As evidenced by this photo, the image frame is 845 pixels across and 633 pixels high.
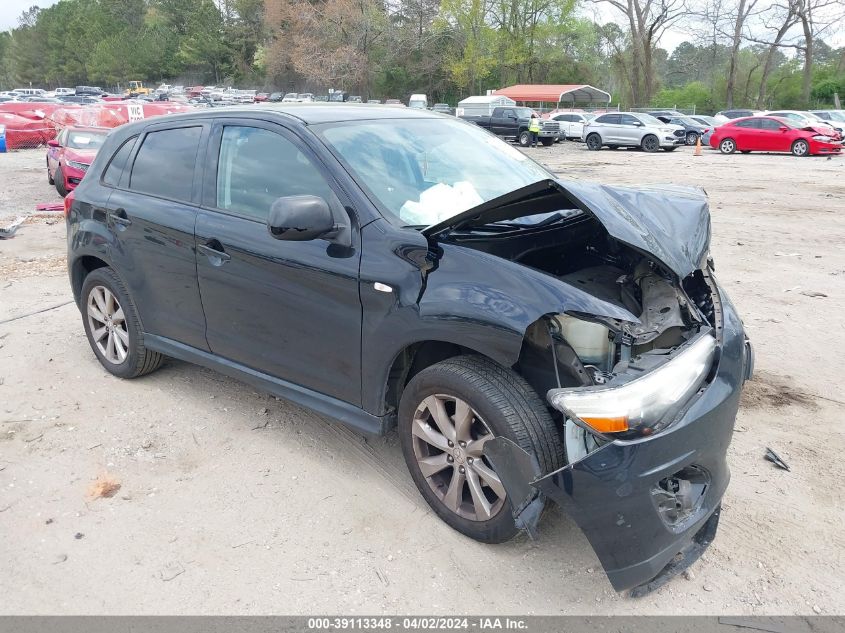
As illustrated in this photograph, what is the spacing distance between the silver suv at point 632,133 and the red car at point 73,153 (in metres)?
21.5

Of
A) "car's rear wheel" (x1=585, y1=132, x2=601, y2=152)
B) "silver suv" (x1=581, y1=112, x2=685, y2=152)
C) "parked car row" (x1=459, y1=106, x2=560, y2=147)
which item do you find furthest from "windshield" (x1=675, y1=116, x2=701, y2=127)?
"parked car row" (x1=459, y1=106, x2=560, y2=147)

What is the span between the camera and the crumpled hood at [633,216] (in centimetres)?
268

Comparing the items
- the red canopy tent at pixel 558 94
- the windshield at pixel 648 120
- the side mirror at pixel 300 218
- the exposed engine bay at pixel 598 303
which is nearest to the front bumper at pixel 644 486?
the exposed engine bay at pixel 598 303

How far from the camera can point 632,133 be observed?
2858 cm

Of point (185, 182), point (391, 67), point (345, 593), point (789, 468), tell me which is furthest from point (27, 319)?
point (391, 67)

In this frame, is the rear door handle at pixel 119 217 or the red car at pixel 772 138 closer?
the rear door handle at pixel 119 217

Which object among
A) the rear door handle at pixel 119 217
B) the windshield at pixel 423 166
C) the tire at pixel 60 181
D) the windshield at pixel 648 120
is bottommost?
the tire at pixel 60 181

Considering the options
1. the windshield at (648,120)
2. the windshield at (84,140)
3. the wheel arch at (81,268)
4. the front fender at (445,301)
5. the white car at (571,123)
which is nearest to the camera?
the front fender at (445,301)

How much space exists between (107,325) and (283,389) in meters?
1.89

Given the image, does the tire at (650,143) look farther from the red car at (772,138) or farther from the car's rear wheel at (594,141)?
→ the red car at (772,138)

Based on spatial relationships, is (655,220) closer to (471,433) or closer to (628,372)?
(628,372)

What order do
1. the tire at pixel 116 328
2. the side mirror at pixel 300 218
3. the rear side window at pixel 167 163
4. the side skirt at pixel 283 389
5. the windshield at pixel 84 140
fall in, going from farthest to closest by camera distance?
the windshield at pixel 84 140
the tire at pixel 116 328
the rear side window at pixel 167 163
the side skirt at pixel 283 389
the side mirror at pixel 300 218

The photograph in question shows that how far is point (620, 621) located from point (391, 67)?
219ft

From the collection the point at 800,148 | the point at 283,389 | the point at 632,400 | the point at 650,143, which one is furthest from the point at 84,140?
the point at 800,148
